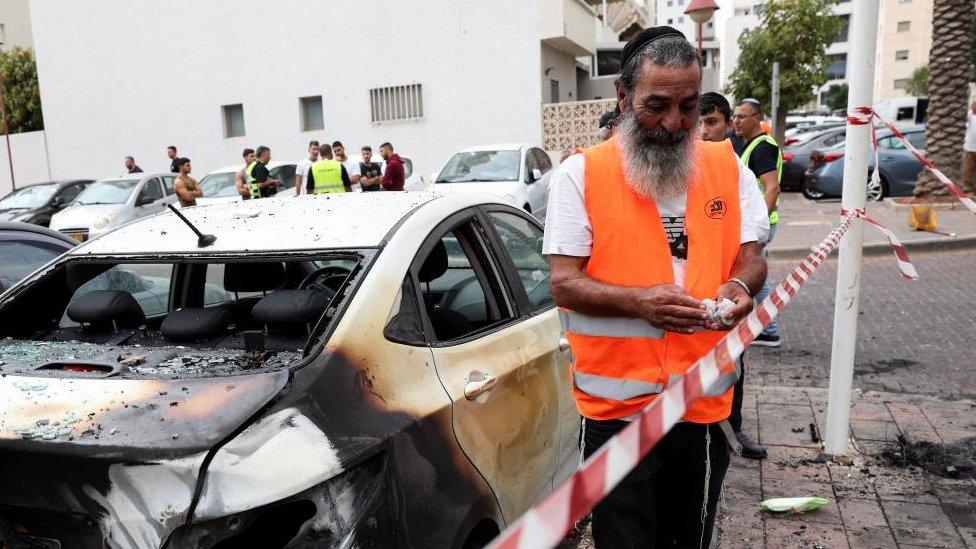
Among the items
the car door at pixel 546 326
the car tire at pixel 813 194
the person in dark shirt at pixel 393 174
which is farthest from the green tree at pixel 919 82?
the car door at pixel 546 326

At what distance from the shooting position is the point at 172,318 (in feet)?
9.14

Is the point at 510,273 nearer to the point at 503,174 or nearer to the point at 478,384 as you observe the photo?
the point at 478,384

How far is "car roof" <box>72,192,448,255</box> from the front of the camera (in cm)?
264

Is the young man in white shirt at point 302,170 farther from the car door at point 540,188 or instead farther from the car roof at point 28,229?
the car roof at point 28,229

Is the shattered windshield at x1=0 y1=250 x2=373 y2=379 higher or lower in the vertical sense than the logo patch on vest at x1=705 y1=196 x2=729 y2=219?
lower

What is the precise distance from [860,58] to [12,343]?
12.9 ft

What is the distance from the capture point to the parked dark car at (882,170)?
52.1 feet

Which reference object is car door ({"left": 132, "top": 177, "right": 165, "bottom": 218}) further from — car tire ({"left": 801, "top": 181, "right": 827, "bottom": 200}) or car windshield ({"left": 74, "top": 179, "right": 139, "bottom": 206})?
car tire ({"left": 801, "top": 181, "right": 827, "bottom": 200})

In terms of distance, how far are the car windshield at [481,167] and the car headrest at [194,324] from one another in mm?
10730

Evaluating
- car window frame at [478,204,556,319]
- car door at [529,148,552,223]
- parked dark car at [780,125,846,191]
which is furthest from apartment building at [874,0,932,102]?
car window frame at [478,204,556,319]

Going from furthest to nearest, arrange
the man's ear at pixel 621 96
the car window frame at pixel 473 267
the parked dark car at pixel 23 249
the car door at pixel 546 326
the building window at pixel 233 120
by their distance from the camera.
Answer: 1. the building window at pixel 233 120
2. the parked dark car at pixel 23 249
3. the car door at pixel 546 326
4. the car window frame at pixel 473 267
5. the man's ear at pixel 621 96

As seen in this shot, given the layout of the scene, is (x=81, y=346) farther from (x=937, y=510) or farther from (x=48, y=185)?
(x=48, y=185)

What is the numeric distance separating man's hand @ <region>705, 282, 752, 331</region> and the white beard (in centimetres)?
29

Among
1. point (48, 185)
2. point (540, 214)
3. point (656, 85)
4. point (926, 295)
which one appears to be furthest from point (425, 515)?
point (48, 185)
